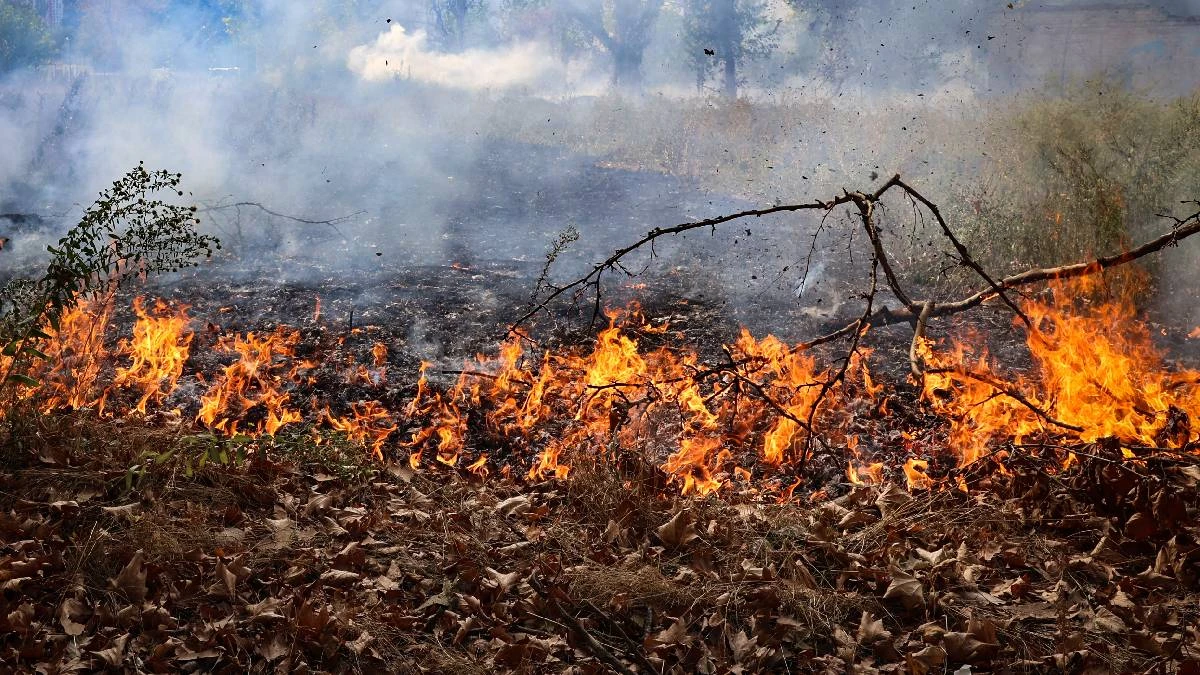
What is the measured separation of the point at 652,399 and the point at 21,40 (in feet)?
70.7

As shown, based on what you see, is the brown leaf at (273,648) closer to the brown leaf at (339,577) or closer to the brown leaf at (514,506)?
the brown leaf at (339,577)

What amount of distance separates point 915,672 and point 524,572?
1.55 meters

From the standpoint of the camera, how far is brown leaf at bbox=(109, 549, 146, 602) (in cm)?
310

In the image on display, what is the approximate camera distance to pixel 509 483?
16.2 ft

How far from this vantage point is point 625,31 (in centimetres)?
2544

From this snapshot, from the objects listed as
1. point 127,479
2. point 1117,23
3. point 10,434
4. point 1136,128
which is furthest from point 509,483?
point 1117,23

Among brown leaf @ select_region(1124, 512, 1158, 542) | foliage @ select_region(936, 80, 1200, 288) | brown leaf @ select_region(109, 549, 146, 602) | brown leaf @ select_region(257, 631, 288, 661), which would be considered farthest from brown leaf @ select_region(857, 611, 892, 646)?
foliage @ select_region(936, 80, 1200, 288)

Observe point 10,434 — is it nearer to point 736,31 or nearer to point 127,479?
point 127,479

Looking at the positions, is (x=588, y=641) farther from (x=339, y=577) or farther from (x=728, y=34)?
(x=728, y=34)

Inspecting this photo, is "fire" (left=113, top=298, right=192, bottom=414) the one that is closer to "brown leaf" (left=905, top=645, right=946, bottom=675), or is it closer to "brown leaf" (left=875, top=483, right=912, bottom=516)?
"brown leaf" (left=875, top=483, right=912, bottom=516)

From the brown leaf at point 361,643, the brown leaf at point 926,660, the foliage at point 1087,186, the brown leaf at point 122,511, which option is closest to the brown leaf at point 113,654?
the brown leaf at point 361,643

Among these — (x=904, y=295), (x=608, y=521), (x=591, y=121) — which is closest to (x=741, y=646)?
(x=608, y=521)

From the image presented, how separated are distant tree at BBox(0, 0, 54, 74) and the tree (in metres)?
14.5

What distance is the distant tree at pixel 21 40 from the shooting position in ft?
63.8
